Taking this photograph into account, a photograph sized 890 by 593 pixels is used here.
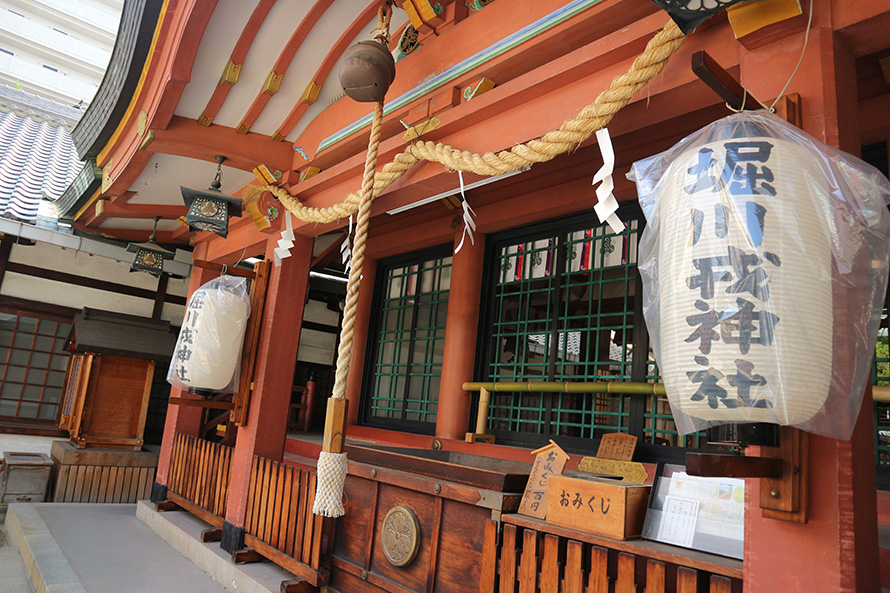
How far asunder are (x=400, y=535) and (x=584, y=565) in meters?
1.27

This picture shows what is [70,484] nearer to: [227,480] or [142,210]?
[227,480]

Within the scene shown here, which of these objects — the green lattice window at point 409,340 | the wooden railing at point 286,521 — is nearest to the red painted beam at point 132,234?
the green lattice window at point 409,340

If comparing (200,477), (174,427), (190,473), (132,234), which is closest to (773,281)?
(200,477)

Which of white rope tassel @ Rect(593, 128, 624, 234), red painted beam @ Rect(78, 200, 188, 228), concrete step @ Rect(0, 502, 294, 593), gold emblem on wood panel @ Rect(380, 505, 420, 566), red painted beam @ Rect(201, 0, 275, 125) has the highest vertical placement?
red painted beam @ Rect(201, 0, 275, 125)

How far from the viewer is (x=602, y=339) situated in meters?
6.18

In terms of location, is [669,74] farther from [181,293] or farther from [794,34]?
[181,293]

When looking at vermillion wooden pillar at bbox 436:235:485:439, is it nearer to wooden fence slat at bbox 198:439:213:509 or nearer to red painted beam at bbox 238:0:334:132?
red painted beam at bbox 238:0:334:132

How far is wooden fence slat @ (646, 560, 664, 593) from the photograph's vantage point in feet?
7.52

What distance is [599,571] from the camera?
248 cm

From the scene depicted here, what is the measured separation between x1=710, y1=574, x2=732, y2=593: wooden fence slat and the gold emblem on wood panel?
1.72 m

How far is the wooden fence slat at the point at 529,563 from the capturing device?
2.72 metres

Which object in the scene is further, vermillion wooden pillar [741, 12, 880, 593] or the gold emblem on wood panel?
the gold emblem on wood panel

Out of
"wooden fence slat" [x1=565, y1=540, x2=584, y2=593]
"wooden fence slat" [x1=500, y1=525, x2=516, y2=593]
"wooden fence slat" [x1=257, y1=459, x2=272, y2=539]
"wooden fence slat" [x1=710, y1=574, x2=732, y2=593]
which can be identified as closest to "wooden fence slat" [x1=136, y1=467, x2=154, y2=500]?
"wooden fence slat" [x1=257, y1=459, x2=272, y2=539]

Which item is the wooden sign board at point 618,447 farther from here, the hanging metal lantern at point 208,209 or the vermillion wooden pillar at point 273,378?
the hanging metal lantern at point 208,209
